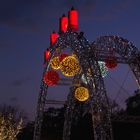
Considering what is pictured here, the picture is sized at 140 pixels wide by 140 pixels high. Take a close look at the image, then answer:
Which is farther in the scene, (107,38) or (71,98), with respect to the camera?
(71,98)

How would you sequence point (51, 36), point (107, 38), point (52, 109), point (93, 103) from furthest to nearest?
1. point (52, 109)
2. point (51, 36)
3. point (107, 38)
4. point (93, 103)

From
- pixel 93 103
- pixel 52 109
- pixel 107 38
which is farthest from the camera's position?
pixel 52 109

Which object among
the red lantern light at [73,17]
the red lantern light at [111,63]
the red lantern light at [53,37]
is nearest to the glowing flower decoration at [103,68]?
the red lantern light at [111,63]

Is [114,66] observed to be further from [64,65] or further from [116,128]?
[116,128]

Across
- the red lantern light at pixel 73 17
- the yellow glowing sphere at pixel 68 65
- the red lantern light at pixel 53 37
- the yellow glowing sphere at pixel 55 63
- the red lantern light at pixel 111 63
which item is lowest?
the yellow glowing sphere at pixel 68 65

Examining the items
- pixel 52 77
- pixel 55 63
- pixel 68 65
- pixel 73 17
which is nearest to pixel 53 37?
pixel 55 63

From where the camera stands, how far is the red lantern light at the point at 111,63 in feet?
53.5

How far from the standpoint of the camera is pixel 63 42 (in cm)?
1766

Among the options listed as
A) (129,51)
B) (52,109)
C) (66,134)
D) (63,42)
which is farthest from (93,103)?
(52,109)

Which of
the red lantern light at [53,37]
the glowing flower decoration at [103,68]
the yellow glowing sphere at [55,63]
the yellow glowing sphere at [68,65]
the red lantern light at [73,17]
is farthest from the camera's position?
the red lantern light at [53,37]

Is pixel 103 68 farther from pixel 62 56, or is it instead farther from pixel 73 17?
pixel 73 17

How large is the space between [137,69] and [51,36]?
16.9 feet

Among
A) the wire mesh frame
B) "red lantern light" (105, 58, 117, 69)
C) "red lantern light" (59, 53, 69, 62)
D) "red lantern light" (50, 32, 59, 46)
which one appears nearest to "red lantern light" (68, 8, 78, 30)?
the wire mesh frame

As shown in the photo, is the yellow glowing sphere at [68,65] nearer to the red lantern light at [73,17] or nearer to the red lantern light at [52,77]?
the red lantern light at [73,17]
